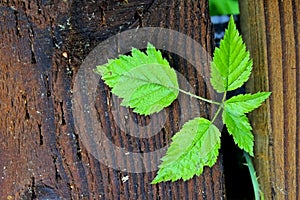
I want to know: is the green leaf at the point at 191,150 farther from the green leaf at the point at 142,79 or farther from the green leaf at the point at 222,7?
the green leaf at the point at 222,7

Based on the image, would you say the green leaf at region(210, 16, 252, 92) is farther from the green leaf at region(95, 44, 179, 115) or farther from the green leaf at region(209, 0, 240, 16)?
the green leaf at region(209, 0, 240, 16)

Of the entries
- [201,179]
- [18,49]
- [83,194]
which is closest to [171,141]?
[201,179]

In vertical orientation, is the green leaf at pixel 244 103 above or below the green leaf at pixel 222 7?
below

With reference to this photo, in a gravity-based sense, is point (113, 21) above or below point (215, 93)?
above

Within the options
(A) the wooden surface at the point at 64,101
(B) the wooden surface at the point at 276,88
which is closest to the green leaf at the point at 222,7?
(B) the wooden surface at the point at 276,88

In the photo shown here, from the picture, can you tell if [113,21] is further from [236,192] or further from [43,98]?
[236,192]

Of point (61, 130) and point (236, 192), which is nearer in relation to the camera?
point (61, 130)
